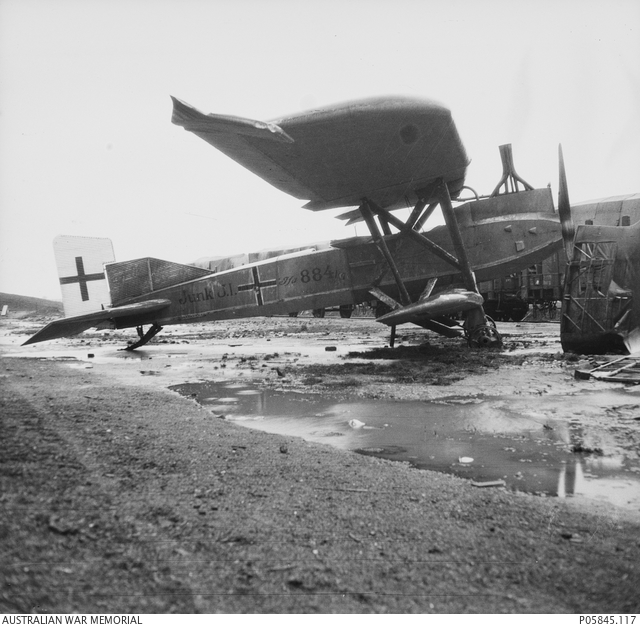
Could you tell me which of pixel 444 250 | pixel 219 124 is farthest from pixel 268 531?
Answer: pixel 444 250

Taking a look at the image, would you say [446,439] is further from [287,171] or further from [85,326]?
[85,326]

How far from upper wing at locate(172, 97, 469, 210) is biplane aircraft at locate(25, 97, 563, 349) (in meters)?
0.02

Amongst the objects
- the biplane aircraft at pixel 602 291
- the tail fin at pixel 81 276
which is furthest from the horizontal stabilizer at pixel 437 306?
the tail fin at pixel 81 276

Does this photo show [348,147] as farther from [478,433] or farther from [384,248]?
Answer: [478,433]

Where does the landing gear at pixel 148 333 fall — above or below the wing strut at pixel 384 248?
below

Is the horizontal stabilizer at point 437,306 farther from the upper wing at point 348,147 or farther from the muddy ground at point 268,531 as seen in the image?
the muddy ground at point 268,531

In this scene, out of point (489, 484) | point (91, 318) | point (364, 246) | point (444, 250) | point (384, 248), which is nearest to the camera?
point (489, 484)

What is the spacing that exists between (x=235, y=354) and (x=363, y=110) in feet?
20.4

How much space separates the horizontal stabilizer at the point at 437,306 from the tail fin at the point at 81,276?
235 inches

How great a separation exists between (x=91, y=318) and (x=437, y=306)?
675cm

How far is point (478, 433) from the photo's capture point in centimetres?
370

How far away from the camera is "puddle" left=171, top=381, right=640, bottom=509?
272 centimetres

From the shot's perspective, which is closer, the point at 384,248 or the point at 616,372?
the point at 616,372

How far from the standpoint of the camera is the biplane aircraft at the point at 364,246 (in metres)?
6.99
